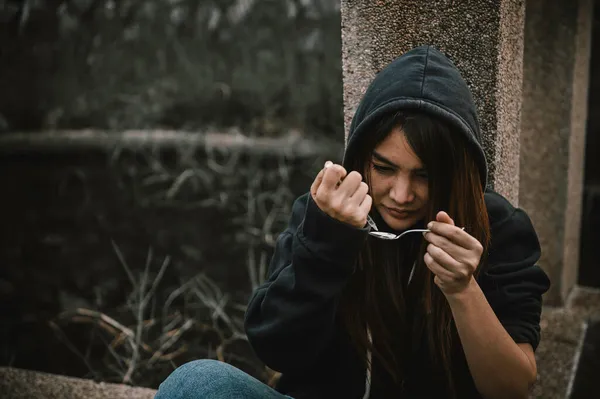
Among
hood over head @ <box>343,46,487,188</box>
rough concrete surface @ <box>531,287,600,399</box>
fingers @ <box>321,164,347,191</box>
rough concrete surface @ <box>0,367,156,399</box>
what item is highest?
hood over head @ <box>343,46,487,188</box>

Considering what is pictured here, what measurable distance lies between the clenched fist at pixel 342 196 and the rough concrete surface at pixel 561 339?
159 cm

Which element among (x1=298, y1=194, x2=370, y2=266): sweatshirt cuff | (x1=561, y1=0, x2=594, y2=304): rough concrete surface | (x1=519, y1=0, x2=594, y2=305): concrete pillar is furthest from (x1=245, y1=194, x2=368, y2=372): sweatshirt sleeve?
(x1=561, y1=0, x2=594, y2=304): rough concrete surface

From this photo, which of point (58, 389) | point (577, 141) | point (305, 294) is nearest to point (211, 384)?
point (305, 294)

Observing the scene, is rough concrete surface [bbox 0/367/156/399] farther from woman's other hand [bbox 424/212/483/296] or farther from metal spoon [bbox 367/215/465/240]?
woman's other hand [bbox 424/212/483/296]

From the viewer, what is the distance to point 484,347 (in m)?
1.50

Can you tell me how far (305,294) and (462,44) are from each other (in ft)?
3.34

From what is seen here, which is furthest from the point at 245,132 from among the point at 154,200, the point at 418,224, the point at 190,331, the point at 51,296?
the point at 418,224

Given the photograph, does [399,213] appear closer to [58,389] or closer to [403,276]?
[403,276]

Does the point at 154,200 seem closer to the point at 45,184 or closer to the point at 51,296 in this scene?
the point at 51,296

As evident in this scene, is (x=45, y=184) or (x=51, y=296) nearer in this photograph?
(x=51, y=296)

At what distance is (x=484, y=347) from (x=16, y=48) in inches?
289

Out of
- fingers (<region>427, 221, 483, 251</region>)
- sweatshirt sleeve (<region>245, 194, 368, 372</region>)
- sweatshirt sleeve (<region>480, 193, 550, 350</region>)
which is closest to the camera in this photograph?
fingers (<region>427, 221, 483, 251</region>)

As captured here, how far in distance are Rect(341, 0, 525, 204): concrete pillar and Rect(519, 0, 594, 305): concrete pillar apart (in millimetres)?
1058

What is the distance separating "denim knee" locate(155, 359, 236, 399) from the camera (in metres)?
1.60
